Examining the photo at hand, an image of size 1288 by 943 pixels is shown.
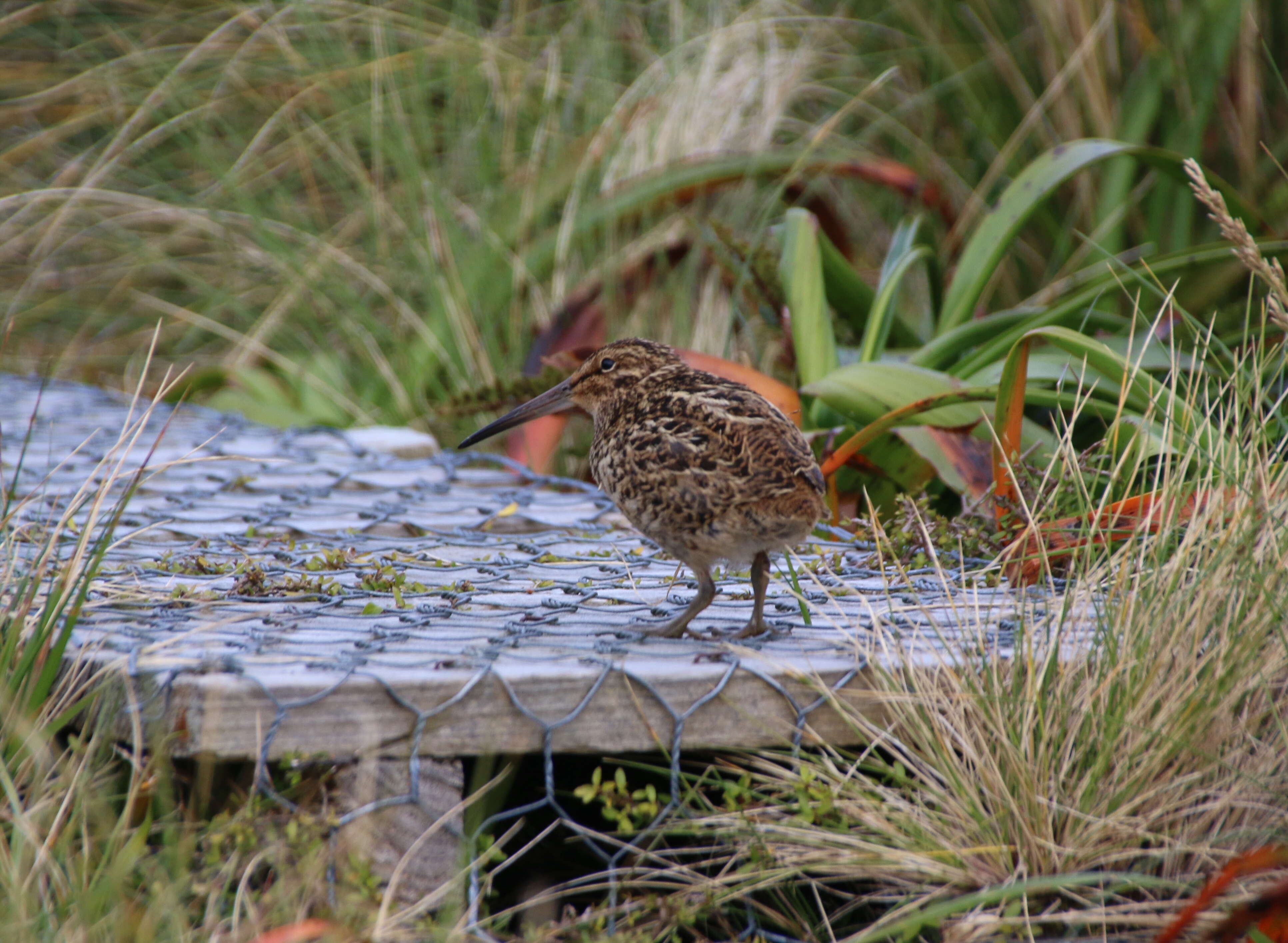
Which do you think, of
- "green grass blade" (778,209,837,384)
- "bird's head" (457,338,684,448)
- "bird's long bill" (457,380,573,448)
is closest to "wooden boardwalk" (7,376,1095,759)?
"bird's long bill" (457,380,573,448)

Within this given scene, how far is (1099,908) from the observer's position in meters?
A: 1.91

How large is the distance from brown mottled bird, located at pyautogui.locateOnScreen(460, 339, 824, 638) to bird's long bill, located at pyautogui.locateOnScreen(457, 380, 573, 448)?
0.41 meters

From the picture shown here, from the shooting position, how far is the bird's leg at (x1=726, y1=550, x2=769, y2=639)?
2.67m

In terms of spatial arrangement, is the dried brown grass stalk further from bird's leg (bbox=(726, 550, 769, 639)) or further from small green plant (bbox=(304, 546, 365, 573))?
small green plant (bbox=(304, 546, 365, 573))

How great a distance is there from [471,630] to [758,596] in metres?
0.64

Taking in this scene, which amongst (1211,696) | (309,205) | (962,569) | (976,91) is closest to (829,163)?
(976,91)

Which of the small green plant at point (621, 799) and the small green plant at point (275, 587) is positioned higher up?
the small green plant at point (621, 799)

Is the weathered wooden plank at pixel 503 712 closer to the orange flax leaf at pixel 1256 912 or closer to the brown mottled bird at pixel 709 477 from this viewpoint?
the brown mottled bird at pixel 709 477

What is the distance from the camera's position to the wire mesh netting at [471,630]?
83.3 inches

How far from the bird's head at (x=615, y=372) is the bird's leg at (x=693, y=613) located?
1.87 ft

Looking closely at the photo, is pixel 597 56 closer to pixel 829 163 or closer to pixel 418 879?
pixel 829 163

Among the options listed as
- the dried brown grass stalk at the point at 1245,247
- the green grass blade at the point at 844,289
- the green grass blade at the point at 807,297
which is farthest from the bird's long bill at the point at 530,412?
the green grass blade at the point at 844,289

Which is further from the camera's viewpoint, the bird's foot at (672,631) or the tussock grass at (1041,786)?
the bird's foot at (672,631)

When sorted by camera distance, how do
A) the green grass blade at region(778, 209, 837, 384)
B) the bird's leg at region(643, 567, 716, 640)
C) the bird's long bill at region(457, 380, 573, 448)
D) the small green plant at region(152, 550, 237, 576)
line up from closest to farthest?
the bird's leg at region(643, 567, 716, 640), the small green plant at region(152, 550, 237, 576), the bird's long bill at region(457, 380, 573, 448), the green grass blade at region(778, 209, 837, 384)
